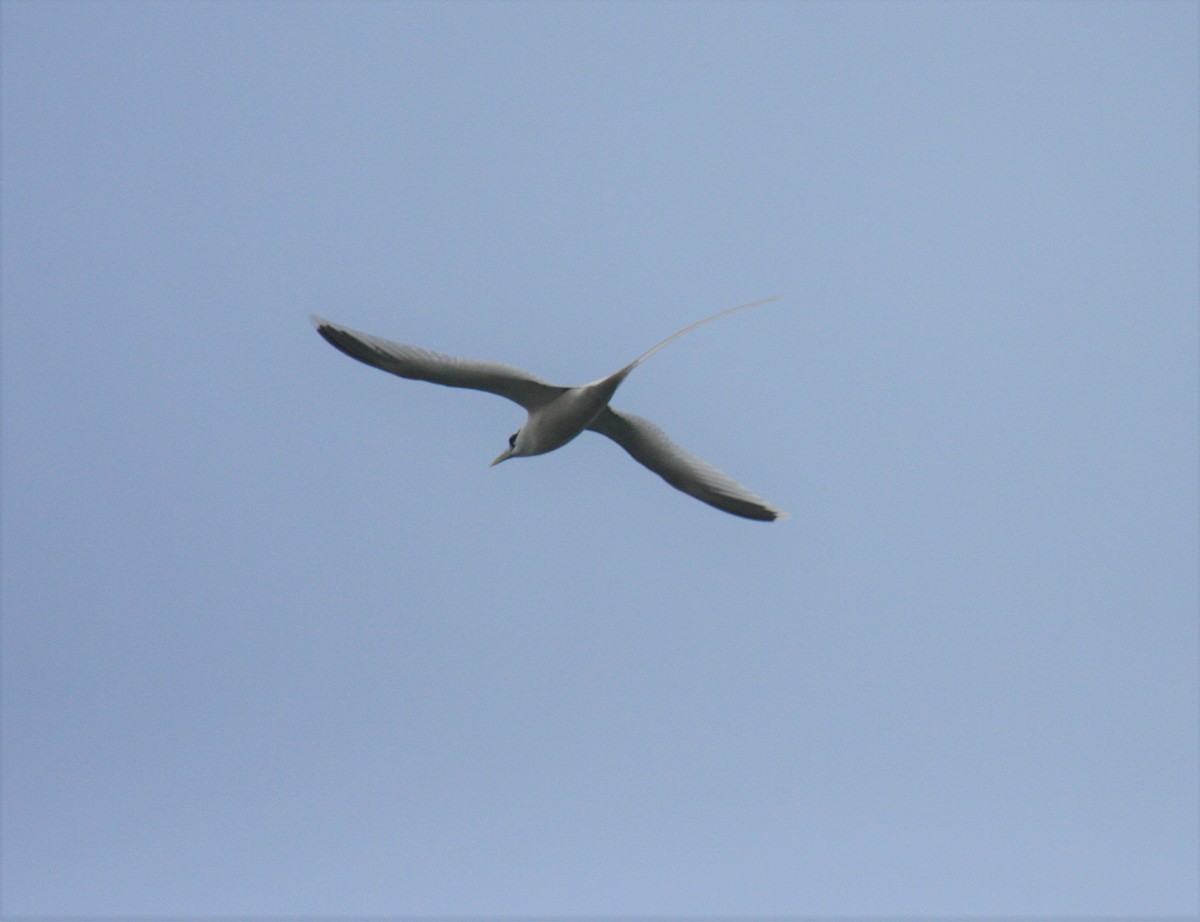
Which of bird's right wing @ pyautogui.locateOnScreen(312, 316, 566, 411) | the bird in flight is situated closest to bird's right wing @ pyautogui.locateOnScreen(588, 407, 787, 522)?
the bird in flight

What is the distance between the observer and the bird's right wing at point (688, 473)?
2014cm

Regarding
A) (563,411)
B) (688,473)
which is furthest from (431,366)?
(688,473)

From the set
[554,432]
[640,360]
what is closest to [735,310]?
[640,360]

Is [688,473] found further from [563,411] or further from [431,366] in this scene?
[431,366]

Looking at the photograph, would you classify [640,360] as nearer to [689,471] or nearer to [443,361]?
[443,361]

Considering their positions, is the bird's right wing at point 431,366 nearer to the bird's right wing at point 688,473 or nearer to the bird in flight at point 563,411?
the bird in flight at point 563,411

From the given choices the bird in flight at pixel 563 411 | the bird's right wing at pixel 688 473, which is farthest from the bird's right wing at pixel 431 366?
the bird's right wing at pixel 688 473

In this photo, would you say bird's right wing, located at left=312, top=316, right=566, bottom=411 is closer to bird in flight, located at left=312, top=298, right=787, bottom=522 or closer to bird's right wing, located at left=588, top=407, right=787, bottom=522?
bird in flight, located at left=312, top=298, right=787, bottom=522

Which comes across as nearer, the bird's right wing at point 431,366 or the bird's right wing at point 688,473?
the bird's right wing at point 431,366

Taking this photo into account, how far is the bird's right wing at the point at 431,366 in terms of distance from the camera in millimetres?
17281

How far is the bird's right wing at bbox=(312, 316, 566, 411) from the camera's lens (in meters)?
17.3

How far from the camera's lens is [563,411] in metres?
18.5

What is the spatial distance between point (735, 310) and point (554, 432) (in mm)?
3378

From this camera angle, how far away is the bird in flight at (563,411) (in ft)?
57.2
